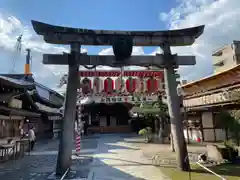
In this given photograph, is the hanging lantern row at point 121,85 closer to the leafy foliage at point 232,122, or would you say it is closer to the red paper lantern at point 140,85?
the red paper lantern at point 140,85

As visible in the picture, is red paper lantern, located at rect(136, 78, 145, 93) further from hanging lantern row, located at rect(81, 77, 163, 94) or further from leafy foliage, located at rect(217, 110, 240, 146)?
leafy foliage, located at rect(217, 110, 240, 146)

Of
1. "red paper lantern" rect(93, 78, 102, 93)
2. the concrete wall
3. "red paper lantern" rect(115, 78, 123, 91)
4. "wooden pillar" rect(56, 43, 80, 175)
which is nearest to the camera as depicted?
"wooden pillar" rect(56, 43, 80, 175)

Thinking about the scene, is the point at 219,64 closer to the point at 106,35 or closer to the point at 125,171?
the point at 106,35

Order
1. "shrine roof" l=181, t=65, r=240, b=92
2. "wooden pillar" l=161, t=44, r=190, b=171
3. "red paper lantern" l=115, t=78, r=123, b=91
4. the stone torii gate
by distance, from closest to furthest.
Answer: "wooden pillar" l=161, t=44, r=190, b=171, the stone torii gate, "shrine roof" l=181, t=65, r=240, b=92, "red paper lantern" l=115, t=78, r=123, b=91

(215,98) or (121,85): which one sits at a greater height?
A: (121,85)

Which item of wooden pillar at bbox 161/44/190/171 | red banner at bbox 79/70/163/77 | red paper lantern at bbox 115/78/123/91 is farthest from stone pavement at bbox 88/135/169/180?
red banner at bbox 79/70/163/77

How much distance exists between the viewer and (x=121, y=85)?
14.2m

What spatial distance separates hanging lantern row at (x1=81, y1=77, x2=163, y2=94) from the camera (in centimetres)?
1364

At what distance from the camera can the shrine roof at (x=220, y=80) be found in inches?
397

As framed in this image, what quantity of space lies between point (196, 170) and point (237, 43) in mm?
46806

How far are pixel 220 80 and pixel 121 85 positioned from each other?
5.66 metres

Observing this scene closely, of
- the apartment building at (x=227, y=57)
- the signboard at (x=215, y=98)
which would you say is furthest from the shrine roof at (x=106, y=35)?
the apartment building at (x=227, y=57)

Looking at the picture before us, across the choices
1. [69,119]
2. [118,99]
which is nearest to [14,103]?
[118,99]

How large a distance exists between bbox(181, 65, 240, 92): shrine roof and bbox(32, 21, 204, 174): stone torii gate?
5.85 feet
